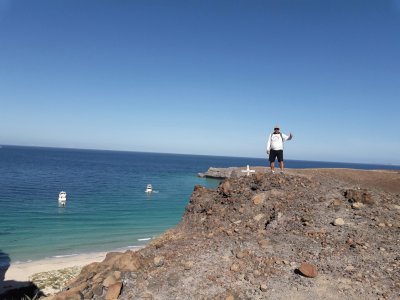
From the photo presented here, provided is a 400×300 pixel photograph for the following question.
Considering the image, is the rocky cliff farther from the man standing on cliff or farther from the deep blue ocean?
the deep blue ocean

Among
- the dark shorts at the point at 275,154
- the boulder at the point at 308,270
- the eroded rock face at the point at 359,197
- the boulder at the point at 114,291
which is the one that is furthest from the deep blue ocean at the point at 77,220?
the boulder at the point at 308,270

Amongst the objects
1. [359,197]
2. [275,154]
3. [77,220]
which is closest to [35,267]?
[77,220]

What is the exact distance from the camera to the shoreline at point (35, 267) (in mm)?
17203

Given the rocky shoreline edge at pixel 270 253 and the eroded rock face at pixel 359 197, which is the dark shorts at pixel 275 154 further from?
the eroded rock face at pixel 359 197

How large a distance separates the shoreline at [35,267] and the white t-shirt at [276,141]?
1445cm

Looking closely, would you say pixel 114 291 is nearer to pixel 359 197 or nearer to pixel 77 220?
pixel 359 197

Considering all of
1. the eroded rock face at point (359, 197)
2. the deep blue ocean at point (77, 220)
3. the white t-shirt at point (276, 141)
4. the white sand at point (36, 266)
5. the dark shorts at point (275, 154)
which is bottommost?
the white sand at point (36, 266)

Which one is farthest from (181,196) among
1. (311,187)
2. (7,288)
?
(311,187)

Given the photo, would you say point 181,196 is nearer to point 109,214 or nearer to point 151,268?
point 109,214

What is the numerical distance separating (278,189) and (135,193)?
44334 mm

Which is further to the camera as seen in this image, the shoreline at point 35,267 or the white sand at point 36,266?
the white sand at point 36,266

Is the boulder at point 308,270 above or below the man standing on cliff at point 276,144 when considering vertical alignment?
below

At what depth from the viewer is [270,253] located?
8.19 m

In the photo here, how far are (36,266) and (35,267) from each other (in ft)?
0.74
